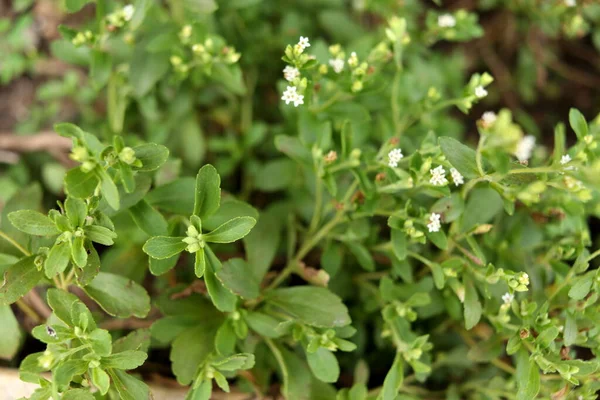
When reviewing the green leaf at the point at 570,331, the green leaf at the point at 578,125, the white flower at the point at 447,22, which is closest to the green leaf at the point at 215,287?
the green leaf at the point at 570,331

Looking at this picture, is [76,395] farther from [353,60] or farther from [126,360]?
[353,60]

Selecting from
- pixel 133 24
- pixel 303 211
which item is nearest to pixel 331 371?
pixel 303 211

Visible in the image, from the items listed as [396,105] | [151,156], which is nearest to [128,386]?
[151,156]

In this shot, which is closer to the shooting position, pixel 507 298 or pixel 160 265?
pixel 160 265

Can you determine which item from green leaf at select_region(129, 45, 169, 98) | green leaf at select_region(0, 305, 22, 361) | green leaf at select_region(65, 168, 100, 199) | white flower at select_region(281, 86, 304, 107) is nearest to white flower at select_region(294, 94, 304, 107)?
white flower at select_region(281, 86, 304, 107)

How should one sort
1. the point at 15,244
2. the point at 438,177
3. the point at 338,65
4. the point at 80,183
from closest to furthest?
the point at 80,183, the point at 438,177, the point at 15,244, the point at 338,65

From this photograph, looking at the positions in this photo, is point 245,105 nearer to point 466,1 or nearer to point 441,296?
point 441,296
